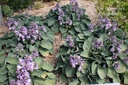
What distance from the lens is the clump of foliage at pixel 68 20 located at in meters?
4.83

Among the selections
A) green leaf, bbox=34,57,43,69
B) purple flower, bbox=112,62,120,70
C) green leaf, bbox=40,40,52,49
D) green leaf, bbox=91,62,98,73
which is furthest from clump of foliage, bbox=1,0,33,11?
purple flower, bbox=112,62,120,70

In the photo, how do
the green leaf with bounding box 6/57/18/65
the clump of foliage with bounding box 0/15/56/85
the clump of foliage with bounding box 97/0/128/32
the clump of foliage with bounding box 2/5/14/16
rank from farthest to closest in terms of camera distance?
the clump of foliage with bounding box 2/5/14/16, the clump of foliage with bounding box 97/0/128/32, the green leaf with bounding box 6/57/18/65, the clump of foliage with bounding box 0/15/56/85

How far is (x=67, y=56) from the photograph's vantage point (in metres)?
4.19

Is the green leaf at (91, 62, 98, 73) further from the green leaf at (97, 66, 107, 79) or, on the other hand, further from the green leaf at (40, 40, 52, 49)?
the green leaf at (40, 40, 52, 49)

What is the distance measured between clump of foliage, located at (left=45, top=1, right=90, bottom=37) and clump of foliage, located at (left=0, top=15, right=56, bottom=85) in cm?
20

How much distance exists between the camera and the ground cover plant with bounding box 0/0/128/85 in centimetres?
392

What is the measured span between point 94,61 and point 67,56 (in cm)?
40

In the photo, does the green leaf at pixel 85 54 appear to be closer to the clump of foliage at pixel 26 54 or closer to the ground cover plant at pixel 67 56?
the ground cover plant at pixel 67 56

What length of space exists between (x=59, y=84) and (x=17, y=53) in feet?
2.41

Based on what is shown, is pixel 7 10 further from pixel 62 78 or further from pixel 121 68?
pixel 121 68

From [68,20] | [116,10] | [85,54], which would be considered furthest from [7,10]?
[85,54]

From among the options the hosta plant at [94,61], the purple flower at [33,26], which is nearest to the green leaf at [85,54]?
the hosta plant at [94,61]

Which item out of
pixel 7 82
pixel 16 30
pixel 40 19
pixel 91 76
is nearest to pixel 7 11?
pixel 40 19

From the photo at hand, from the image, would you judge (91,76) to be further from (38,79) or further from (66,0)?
(66,0)
